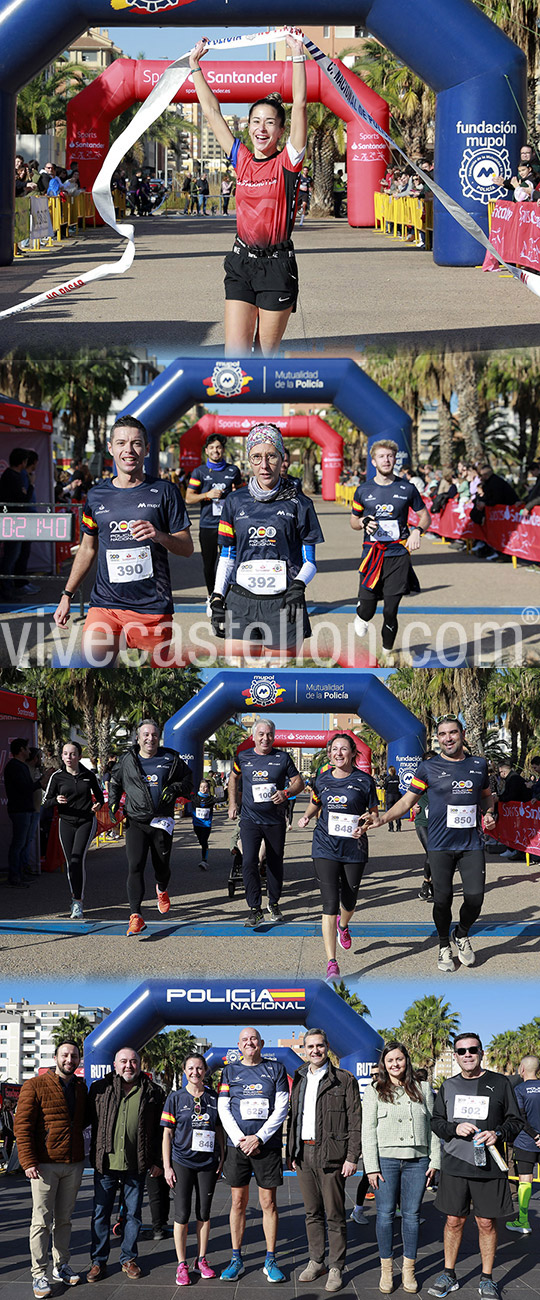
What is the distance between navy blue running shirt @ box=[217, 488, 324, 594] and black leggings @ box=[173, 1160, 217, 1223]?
9.70ft

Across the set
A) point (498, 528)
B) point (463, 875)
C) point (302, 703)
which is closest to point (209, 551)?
point (302, 703)

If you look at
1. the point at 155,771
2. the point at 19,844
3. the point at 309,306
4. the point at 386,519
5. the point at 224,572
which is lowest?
the point at 19,844

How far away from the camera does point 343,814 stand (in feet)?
24.9

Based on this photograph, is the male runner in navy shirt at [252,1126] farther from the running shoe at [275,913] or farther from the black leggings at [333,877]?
the running shoe at [275,913]

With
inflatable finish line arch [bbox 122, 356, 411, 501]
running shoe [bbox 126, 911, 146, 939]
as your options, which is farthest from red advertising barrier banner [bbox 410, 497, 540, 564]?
running shoe [bbox 126, 911, 146, 939]

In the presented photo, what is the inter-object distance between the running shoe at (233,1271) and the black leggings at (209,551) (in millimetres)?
5434

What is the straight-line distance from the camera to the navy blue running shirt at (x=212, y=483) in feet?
32.4

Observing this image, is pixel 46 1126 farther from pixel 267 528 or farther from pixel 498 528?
pixel 498 528

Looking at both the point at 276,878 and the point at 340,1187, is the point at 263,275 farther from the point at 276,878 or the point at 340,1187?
the point at 340,1187

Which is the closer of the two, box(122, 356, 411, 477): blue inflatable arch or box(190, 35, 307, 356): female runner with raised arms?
box(190, 35, 307, 356): female runner with raised arms

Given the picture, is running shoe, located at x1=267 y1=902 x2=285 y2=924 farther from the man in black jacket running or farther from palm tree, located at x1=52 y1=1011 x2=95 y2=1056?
palm tree, located at x1=52 y1=1011 x2=95 y2=1056

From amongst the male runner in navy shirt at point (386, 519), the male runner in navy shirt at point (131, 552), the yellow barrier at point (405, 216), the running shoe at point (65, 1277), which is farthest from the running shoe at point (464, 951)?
the yellow barrier at point (405, 216)

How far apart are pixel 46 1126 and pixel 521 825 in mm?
8553

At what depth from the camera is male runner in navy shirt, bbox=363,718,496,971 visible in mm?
7340
